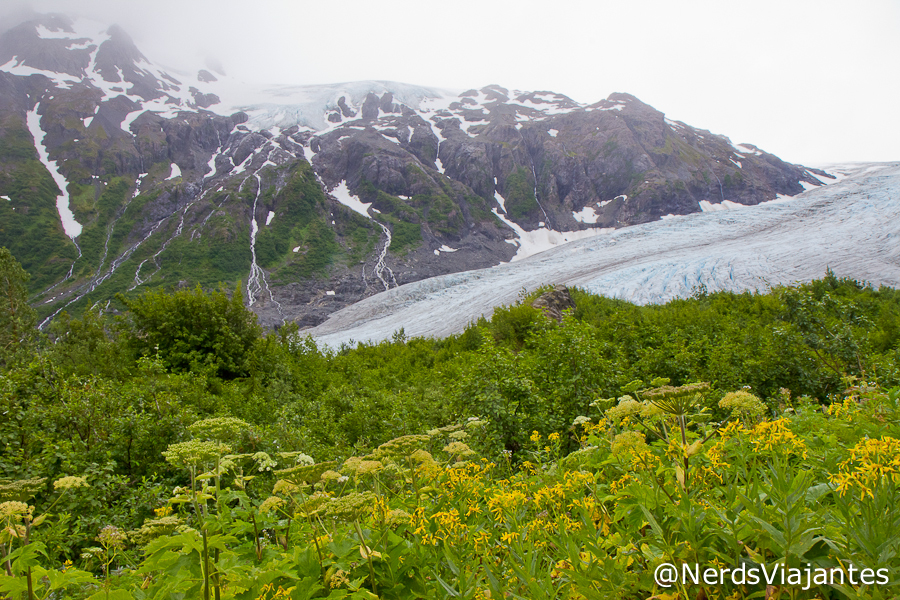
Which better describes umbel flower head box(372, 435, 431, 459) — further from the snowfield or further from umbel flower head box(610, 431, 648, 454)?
the snowfield

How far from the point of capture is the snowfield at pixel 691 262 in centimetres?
2636

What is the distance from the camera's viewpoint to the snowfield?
26.4 m

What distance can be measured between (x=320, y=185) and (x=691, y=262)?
59730mm

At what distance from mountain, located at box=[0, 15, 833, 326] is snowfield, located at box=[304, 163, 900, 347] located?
16725 millimetres

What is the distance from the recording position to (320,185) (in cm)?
7050

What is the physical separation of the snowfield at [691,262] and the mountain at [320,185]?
1673cm

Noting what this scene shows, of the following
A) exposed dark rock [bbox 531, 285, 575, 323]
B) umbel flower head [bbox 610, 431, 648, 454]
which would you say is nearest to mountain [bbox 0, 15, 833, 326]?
exposed dark rock [bbox 531, 285, 575, 323]

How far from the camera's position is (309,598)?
142 centimetres

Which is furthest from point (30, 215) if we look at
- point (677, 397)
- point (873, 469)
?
point (873, 469)

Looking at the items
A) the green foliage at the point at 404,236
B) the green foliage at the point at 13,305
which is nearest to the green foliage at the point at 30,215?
the green foliage at the point at 404,236

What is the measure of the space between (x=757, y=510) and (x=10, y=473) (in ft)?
16.8

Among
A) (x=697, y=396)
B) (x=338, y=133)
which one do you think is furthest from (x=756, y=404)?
(x=338, y=133)

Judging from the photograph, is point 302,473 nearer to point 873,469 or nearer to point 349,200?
point 873,469

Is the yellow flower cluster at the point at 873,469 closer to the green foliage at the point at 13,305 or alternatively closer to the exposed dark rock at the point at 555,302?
the exposed dark rock at the point at 555,302
